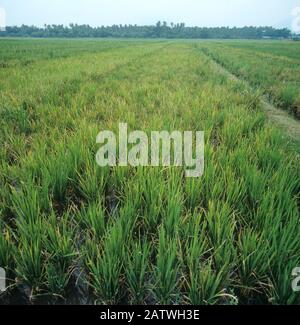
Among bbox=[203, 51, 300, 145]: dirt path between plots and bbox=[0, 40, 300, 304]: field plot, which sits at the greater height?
bbox=[0, 40, 300, 304]: field plot

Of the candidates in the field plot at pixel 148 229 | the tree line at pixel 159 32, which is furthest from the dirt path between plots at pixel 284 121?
the tree line at pixel 159 32

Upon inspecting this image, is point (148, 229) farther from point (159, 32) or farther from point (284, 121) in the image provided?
point (159, 32)

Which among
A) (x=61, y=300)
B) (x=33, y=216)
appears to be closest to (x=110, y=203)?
(x=33, y=216)

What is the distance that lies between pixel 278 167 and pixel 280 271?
1.14 m

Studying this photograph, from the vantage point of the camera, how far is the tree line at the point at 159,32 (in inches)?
3324

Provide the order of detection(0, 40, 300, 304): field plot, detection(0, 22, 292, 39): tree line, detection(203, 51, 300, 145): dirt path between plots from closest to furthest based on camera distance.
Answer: detection(0, 40, 300, 304): field plot < detection(203, 51, 300, 145): dirt path between plots < detection(0, 22, 292, 39): tree line

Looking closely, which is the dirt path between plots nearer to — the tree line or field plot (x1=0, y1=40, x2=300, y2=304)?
field plot (x1=0, y1=40, x2=300, y2=304)

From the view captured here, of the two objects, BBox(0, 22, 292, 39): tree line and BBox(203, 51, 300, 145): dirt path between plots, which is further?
BBox(0, 22, 292, 39): tree line

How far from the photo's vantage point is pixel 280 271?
1.31 m

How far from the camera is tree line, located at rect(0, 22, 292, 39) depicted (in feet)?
277

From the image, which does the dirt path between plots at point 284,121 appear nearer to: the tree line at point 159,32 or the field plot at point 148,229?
the field plot at point 148,229

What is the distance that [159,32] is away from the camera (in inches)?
3708

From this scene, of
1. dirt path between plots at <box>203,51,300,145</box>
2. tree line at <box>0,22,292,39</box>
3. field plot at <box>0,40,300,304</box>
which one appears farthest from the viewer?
tree line at <box>0,22,292,39</box>

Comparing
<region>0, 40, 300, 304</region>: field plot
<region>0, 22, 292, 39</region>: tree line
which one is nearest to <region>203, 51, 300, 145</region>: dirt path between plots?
<region>0, 40, 300, 304</region>: field plot
